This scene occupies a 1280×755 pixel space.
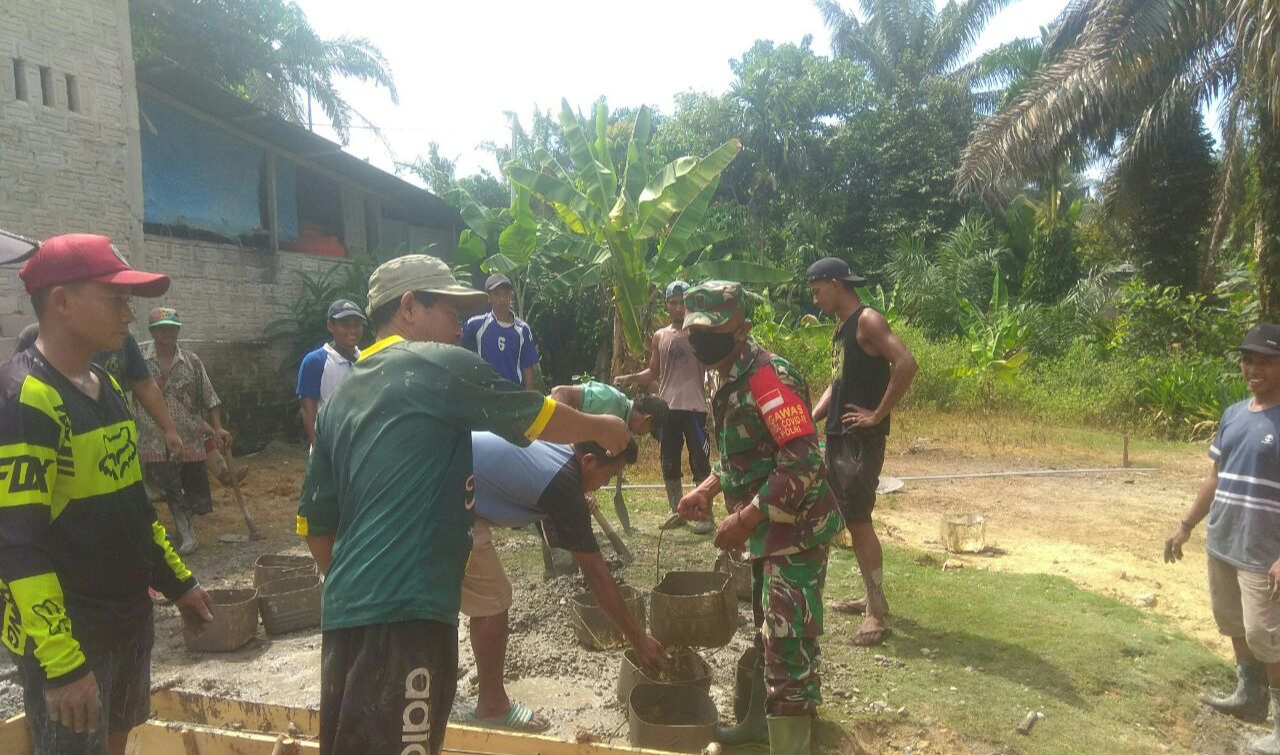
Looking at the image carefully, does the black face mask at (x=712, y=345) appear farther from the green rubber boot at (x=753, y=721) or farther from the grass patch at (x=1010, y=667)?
the grass patch at (x=1010, y=667)

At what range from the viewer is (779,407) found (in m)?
2.99

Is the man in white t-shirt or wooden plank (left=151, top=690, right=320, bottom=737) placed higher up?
the man in white t-shirt

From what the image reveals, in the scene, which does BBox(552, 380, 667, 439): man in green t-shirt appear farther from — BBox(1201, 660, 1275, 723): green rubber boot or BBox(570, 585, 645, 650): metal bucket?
BBox(1201, 660, 1275, 723): green rubber boot

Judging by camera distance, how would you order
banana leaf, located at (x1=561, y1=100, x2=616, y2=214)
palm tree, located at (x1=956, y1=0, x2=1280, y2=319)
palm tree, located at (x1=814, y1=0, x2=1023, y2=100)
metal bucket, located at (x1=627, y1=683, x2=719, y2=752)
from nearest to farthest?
1. metal bucket, located at (x1=627, y1=683, x2=719, y2=752)
2. banana leaf, located at (x1=561, y1=100, x2=616, y2=214)
3. palm tree, located at (x1=956, y1=0, x2=1280, y2=319)
4. palm tree, located at (x1=814, y1=0, x2=1023, y2=100)

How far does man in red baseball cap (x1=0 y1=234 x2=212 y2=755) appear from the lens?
1.96 m

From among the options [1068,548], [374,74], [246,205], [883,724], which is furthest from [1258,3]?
[374,74]

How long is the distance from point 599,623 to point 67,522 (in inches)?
103

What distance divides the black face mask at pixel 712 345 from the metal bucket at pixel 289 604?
9.92 feet

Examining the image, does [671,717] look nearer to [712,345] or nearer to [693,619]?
[693,619]

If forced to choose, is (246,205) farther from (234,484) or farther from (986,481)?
(986,481)

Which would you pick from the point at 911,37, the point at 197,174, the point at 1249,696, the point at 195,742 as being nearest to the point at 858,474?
the point at 1249,696

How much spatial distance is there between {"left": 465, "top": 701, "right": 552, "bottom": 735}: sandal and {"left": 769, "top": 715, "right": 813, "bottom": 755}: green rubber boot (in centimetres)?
102

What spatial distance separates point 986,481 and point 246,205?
34.7 feet

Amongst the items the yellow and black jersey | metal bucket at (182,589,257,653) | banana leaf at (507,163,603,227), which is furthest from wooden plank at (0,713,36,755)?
banana leaf at (507,163,603,227)
